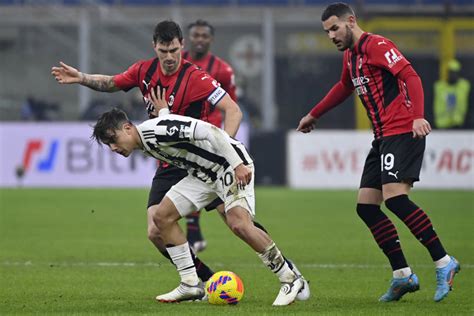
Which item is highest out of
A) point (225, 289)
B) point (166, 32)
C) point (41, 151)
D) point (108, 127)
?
point (166, 32)

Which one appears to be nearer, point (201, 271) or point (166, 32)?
point (166, 32)

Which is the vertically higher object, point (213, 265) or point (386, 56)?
point (386, 56)

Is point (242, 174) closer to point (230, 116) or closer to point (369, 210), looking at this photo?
point (230, 116)

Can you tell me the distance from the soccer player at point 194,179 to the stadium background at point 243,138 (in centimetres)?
37

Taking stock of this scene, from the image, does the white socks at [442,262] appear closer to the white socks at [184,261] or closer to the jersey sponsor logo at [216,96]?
the white socks at [184,261]

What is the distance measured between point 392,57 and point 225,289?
2064 millimetres

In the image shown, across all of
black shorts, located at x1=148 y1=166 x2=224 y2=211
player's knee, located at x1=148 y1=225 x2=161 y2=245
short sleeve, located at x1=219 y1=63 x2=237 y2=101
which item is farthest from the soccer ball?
short sleeve, located at x1=219 y1=63 x2=237 y2=101

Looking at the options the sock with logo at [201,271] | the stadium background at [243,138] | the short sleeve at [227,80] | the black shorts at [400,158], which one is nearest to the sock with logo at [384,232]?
the black shorts at [400,158]

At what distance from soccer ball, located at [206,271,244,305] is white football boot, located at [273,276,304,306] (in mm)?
280

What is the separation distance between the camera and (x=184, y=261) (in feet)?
27.8

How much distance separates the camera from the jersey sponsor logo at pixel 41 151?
878 inches

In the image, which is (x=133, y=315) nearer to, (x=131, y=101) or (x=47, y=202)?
(x=47, y=202)

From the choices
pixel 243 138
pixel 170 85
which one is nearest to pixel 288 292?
pixel 170 85

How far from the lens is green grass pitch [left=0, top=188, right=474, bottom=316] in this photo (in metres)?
8.17
